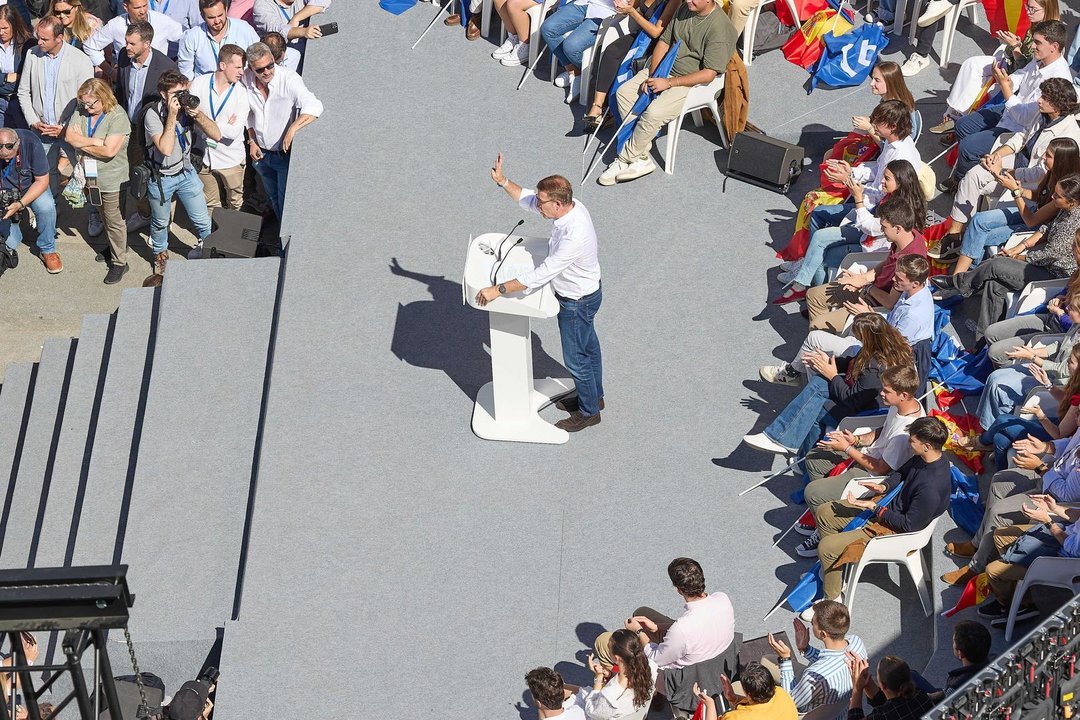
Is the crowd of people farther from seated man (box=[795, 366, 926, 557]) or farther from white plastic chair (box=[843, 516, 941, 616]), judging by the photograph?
white plastic chair (box=[843, 516, 941, 616])

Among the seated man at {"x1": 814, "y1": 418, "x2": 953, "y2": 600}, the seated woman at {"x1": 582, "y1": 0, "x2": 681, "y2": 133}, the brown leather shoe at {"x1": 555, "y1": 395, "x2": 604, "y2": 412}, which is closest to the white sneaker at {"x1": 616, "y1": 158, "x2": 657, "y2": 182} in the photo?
the seated woman at {"x1": 582, "y1": 0, "x2": 681, "y2": 133}

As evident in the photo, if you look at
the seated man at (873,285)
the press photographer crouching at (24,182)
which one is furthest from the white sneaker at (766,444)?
the press photographer crouching at (24,182)

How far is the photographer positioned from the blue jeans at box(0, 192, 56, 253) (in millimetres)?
682

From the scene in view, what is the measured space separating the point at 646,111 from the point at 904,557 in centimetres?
356

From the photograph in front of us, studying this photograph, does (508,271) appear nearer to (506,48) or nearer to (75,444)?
(75,444)

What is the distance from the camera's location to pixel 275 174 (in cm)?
966

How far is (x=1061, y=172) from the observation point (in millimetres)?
7555

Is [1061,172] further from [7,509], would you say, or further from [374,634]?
[7,509]

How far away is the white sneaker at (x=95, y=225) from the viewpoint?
10180 millimetres

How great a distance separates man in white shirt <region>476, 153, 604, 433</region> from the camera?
676 centimetres

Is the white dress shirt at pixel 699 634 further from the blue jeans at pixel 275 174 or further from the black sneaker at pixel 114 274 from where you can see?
the black sneaker at pixel 114 274

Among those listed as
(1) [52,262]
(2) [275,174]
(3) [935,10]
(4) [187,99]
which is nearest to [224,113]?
(4) [187,99]

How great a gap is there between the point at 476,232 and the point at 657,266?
1.11 m

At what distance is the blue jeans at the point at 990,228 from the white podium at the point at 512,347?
2.29 m
